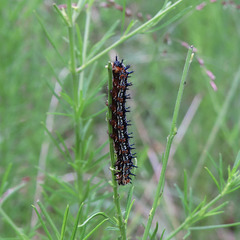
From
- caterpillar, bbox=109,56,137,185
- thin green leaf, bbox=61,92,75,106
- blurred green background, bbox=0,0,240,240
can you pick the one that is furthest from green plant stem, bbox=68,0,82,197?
blurred green background, bbox=0,0,240,240

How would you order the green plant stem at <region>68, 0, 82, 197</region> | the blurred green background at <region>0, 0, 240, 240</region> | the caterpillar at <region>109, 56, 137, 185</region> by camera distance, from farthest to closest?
the blurred green background at <region>0, 0, 240, 240</region> < the green plant stem at <region>68, 0, 82, 197</region> < the caterpillar at <region>109, 56, 137, 185</region>

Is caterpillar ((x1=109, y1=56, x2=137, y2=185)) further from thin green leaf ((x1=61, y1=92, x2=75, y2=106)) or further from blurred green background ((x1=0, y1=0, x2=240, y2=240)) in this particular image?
blurred green background ((x1=0, y1=0, x2=240, y2=240))

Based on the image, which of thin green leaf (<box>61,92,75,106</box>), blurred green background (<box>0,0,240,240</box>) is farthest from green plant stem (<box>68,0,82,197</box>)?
blurred green background (<box>0,0,240,240</box>)

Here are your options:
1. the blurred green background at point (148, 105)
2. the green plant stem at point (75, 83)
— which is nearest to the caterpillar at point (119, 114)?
the green plant stem at point (75, 83)

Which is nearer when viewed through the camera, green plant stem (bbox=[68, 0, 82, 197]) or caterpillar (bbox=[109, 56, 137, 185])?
caterpillar (bbox=[109, 56, 137, 185])


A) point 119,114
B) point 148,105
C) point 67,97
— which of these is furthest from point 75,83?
point 148,105

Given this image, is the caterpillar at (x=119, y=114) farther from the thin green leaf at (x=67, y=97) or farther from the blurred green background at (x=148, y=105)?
the blurred green background at (x=148, y=105)

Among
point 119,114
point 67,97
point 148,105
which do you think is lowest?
point 148,105

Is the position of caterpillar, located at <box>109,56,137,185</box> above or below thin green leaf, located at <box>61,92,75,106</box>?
below

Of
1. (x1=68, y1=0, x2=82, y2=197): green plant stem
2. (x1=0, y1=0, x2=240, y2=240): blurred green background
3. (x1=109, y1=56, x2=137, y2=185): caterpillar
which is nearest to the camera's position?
(x1=109, y1=56, x2=137, y2=185): caterpillar

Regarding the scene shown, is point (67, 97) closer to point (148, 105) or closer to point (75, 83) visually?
point (75, 83)
